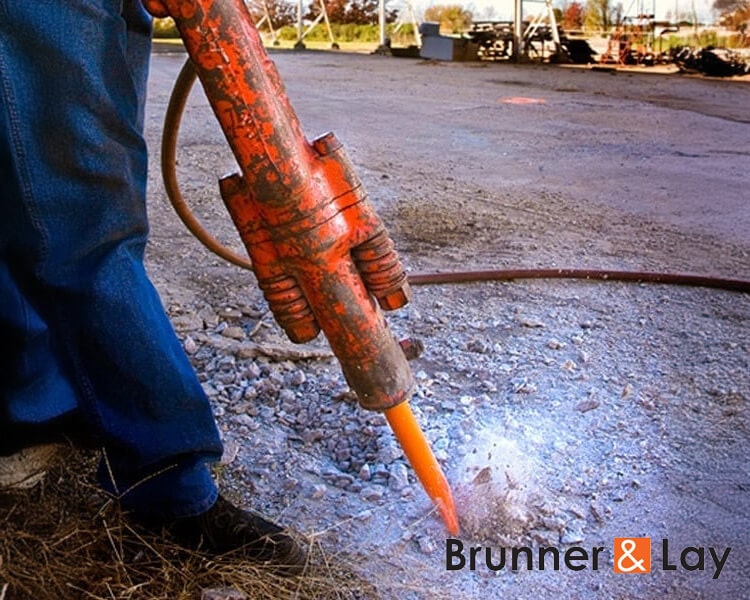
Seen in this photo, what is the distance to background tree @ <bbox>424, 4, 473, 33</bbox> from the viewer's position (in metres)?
20.8

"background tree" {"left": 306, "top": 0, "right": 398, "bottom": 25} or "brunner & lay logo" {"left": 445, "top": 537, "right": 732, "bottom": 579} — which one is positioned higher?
"background tree" {"left": 306, "top": 0, "right": 398, "bottom": 25}

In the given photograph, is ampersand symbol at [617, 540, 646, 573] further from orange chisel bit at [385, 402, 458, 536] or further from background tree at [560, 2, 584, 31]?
background tree at [560, 2, 584, 31]

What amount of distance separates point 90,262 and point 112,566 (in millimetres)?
452

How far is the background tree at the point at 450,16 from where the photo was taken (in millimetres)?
20750

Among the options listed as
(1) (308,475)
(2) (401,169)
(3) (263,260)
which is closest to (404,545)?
(1) (308,475)

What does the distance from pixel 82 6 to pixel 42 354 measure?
47cm

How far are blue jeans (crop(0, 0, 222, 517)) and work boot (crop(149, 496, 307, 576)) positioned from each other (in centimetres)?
3

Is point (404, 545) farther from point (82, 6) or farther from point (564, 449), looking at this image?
point (82, 6)

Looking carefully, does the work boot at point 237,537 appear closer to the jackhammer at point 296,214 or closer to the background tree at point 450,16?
the jackhammer at point 296,214

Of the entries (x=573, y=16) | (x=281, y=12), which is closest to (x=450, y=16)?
(x=573, y=16)

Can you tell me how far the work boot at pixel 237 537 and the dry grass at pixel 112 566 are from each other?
0.05 ft

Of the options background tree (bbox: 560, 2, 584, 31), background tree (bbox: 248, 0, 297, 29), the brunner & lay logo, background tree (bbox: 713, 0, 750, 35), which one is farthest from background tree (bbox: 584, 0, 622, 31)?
the brunner & lay logo

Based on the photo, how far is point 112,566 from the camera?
1.30 meters

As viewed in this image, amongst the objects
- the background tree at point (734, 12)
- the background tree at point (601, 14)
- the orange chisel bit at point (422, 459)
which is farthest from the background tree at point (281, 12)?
the orange chisel bit at point (422, 459)
